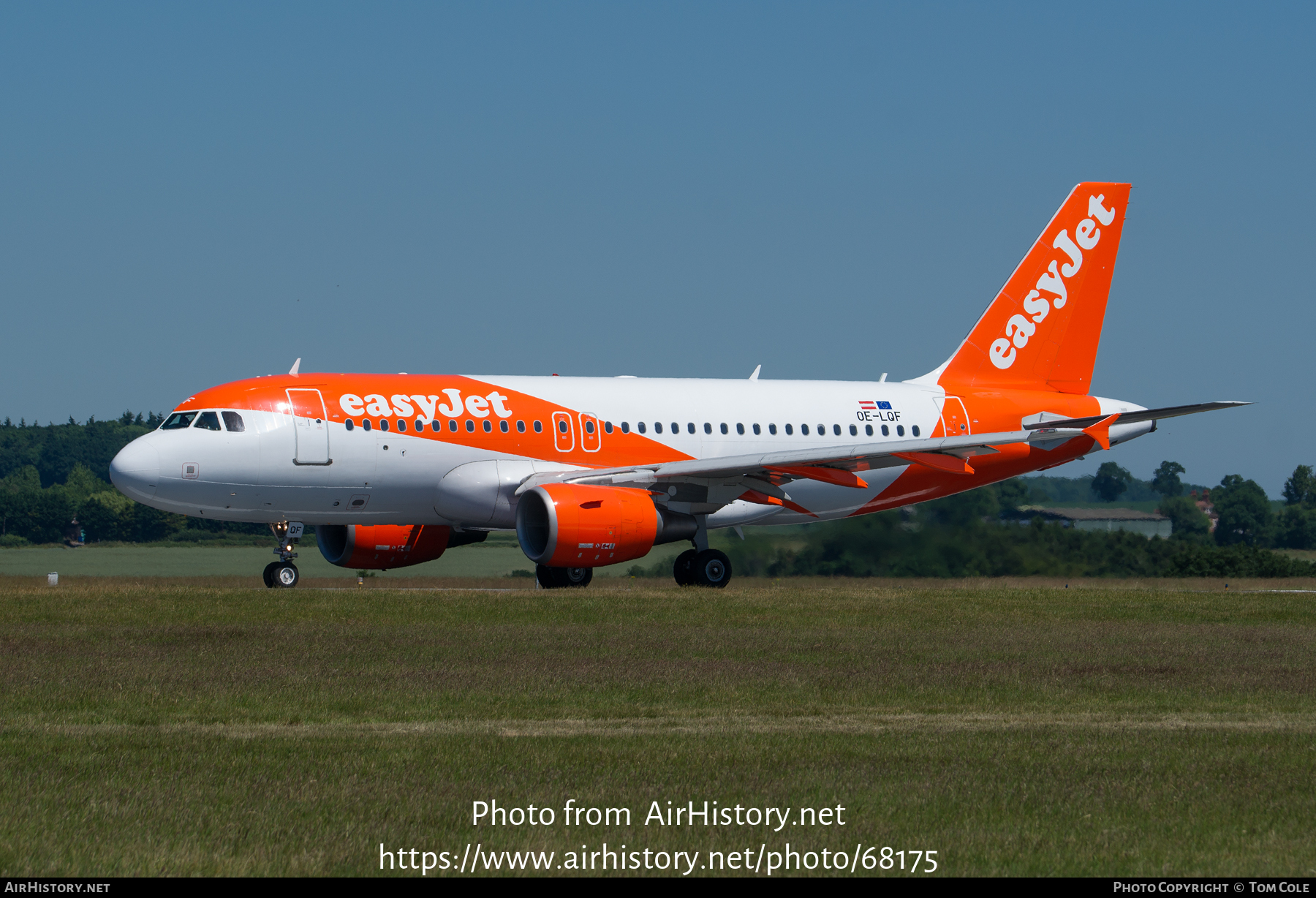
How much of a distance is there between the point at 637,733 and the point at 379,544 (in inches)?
732

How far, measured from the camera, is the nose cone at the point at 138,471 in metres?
25.0

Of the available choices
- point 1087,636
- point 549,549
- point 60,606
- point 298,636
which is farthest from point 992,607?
point 60,606

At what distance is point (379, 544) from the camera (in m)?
29.5

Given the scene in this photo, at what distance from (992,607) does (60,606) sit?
44.8 feet

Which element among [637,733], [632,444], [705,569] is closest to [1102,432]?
[705,569]

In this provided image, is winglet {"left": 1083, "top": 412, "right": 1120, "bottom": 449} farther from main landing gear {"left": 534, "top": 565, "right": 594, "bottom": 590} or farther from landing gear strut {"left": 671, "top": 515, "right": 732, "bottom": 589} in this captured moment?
main landing gear {"left": 534, "top": 565, "right": 594, "bottom": 590}

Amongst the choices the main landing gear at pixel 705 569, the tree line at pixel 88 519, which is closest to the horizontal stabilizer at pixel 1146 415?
the main landing gear at pixel 705 569

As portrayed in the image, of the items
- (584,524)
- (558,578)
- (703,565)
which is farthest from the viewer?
(558,578)

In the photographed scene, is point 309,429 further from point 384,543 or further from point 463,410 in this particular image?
point 384,543

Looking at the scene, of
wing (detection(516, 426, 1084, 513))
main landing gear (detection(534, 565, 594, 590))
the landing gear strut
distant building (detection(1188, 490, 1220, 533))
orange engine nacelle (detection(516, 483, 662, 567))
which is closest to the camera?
orange engine nacelle (detection(516, 483, 662, 567))

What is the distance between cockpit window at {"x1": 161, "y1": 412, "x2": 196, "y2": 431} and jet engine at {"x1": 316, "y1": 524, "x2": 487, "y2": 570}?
4003 mm

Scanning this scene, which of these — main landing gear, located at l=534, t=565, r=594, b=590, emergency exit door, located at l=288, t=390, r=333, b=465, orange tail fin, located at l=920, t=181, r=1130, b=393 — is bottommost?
main landing gear, located at l=534, t=565, r=594, b=590

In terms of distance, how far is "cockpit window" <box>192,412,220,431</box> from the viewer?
25594 millimetres

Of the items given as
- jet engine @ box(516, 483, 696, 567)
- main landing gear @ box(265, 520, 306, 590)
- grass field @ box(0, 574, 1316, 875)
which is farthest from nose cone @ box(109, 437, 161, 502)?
jet engine @ box(516, 483, 696, 567)
